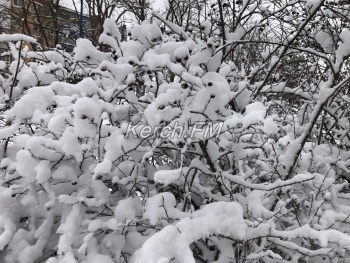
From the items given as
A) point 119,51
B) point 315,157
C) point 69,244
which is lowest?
point 69,244

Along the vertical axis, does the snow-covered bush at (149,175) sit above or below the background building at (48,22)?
below

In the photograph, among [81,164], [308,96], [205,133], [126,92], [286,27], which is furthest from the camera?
[286,27]

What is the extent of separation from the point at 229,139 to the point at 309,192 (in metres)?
0.77

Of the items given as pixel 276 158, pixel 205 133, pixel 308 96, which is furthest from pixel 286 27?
pixel 205 133

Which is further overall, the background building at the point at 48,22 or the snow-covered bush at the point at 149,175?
the background building at the point at 48,22

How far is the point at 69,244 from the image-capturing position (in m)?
1.69

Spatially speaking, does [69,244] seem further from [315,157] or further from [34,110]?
[315,157]

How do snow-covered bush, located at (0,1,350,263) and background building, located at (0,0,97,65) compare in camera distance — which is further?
background building, located at (0,0,97,65)

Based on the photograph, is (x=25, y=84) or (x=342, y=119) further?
(x=342, y=119)

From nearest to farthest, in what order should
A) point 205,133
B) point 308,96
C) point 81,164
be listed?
point 205,133 < point 81,164 < point 308,96

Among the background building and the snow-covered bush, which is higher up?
the background building

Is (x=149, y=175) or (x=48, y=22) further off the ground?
(x=48, y=22)

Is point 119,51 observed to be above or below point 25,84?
above

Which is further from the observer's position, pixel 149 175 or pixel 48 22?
pixel 48 22
